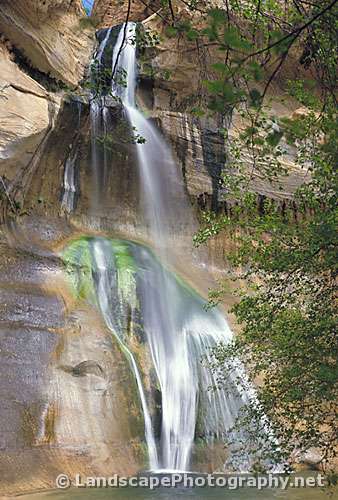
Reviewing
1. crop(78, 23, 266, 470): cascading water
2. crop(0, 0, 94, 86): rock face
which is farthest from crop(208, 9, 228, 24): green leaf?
crop(0, 0, 94, 86): rock face

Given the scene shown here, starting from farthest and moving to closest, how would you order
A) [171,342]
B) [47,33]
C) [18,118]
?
1. [47,33]
2. [18,118]
3. [171,342]

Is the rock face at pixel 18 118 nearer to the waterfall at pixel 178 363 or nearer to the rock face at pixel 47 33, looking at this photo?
the rock face at pixel 47 33

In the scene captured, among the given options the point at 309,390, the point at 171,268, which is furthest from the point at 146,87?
the point at 309,390

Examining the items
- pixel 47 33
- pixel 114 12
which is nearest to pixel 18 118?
pixel 47 33

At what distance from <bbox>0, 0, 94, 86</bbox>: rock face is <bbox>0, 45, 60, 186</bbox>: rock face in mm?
662

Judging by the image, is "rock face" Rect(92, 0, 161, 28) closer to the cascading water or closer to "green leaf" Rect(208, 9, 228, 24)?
the cascading water

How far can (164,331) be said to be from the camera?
506 inches

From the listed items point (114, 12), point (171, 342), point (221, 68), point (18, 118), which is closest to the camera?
point (221, 68)

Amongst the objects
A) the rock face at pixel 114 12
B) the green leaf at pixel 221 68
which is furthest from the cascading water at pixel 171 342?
the rock face at pixel 114 12

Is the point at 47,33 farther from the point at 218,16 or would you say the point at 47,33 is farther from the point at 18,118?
the point at 218,16

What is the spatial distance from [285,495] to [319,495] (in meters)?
0.46

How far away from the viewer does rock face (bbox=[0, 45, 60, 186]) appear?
531 inches

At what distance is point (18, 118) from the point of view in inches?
541

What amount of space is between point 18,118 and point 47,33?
3334 mm
